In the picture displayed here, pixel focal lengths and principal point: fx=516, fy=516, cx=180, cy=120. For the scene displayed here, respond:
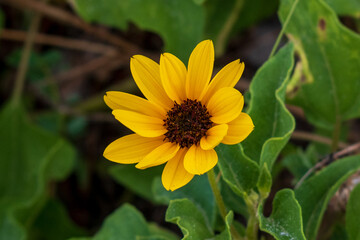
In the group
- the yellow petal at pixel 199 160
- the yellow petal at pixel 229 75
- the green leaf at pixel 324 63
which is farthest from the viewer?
the green leaf at pixel 324 63

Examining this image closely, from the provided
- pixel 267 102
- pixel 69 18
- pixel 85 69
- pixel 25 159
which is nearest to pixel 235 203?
pixel 267 102

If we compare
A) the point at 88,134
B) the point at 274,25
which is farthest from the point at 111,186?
the point at 274,25

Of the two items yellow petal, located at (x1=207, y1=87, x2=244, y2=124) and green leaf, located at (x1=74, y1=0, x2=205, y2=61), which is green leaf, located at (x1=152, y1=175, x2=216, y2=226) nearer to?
yellow petal, located at (x1=207, y1=87, x2=244, y2=124)

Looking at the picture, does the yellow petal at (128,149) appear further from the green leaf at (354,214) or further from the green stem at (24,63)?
the green stem at (24,63)

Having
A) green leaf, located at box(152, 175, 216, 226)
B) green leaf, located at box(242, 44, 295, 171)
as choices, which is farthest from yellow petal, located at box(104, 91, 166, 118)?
green leaf, located at box(152, 175, 216, 226)

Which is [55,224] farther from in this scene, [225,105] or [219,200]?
[225,105]

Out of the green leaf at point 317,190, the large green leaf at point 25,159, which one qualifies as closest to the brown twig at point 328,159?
the green leaf at point 317,190

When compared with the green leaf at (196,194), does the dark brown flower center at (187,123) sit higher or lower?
higher
